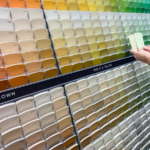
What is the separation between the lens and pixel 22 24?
1032 mm

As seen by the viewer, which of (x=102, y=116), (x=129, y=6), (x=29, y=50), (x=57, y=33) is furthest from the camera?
(x=129, y=6)

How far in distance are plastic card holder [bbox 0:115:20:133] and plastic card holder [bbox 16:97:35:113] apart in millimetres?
65

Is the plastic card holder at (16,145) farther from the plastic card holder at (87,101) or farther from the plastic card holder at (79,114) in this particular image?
the plastic card holder at (87,101)

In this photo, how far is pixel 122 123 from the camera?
165cm

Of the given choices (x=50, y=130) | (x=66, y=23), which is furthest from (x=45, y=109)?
(x=66, y=23)

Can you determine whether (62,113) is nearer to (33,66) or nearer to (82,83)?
(82,83)

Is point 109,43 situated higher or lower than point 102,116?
higher

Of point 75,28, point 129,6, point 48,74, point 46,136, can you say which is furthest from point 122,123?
point 129,6

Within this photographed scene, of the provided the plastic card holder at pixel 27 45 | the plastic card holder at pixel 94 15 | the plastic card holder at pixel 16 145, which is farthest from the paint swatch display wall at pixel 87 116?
the plastic card holder at pixel 94 15

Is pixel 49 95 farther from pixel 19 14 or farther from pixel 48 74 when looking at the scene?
pixel 19 14

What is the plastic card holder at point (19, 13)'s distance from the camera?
100 centimetres

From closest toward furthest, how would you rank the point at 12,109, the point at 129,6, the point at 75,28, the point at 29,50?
the point at 12,109 → the point at 29,50 → the point at 75,28 → the point at 129,6

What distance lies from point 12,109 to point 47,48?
1.94 ft

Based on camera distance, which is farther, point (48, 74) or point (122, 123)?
point (122, 123)
